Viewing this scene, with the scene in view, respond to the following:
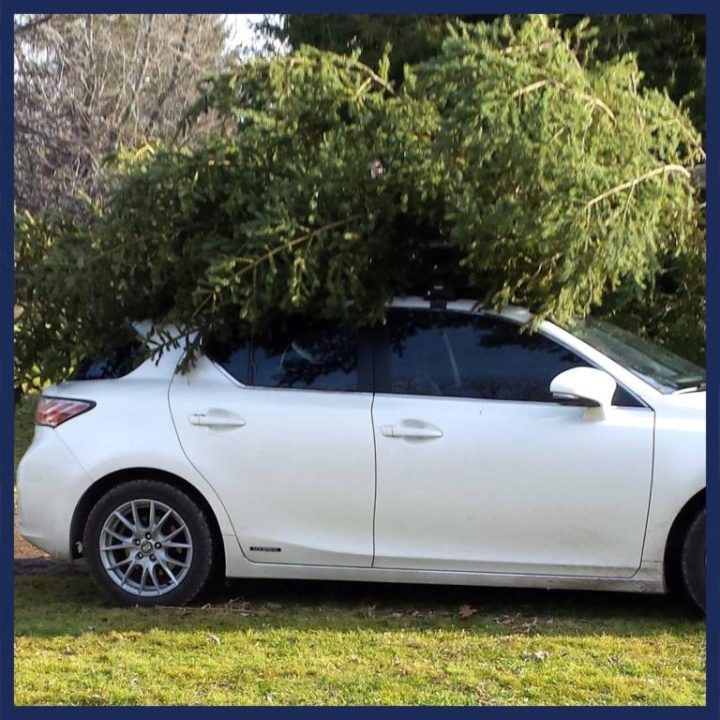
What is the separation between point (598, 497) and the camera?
18.0 feet

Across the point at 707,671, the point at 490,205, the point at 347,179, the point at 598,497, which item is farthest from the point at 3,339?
the point at 707,671

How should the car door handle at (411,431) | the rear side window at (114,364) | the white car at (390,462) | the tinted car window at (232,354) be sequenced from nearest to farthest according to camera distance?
the white car at (390,462) → the car door handle at (411,431) → the tinted car window at (232,354) → the rear side window at (114,364)

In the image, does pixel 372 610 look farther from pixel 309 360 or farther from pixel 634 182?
pixel 634 182

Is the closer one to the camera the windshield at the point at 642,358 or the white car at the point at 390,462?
the white car at the point at 390,462

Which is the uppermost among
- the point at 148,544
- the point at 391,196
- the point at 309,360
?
the point at 391,196

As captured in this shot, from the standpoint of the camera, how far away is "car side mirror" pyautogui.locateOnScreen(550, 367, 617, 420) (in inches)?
212

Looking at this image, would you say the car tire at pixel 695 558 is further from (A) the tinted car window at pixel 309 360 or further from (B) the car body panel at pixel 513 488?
(A) the tinted car window at pixel 309 360

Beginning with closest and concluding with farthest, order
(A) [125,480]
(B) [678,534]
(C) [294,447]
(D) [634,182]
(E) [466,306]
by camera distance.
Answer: (D) [634,182] → (B) [678,534] → (C) [294,447] → (E) [466,306] → (A) [125,480]

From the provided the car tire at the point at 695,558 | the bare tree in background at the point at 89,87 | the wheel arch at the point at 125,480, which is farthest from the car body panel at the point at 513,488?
the bare tree in background at the point at 89,87

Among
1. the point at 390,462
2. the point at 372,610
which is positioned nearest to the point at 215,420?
the point at 390,462

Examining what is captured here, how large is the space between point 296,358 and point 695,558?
88.8 inches

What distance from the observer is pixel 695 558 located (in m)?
5.38

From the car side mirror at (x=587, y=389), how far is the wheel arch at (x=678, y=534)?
0.60 m

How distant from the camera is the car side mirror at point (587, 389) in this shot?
5.38m
